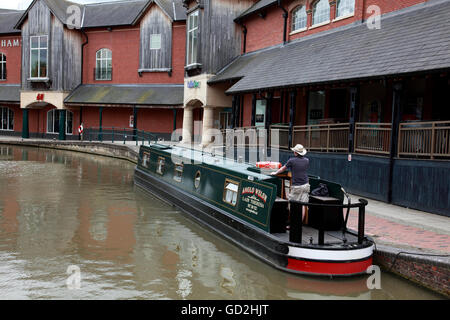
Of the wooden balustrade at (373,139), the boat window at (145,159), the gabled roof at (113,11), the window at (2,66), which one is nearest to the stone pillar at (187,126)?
the gabled roof at (113,11)

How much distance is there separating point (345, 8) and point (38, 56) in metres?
23.4

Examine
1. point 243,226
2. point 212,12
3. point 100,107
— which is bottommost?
point 243,226

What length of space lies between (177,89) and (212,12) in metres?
7.66

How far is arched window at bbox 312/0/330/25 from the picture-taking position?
17797 millimetres

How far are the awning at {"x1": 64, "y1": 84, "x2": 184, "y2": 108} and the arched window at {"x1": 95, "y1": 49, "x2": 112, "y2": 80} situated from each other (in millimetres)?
780

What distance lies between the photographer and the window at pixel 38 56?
32.1m

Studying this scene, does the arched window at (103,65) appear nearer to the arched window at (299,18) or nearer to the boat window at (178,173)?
the arched window at (299,18)

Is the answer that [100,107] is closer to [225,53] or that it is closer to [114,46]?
[114,46]

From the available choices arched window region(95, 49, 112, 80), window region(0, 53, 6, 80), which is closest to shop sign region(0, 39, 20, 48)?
window region(0, 53, 6, 80)

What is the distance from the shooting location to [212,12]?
928 inches

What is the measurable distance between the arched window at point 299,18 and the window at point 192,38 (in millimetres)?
6357

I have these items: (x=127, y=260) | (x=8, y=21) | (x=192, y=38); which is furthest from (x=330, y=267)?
(x=8, y=21)

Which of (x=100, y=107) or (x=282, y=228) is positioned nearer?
(x=282, y=228)
